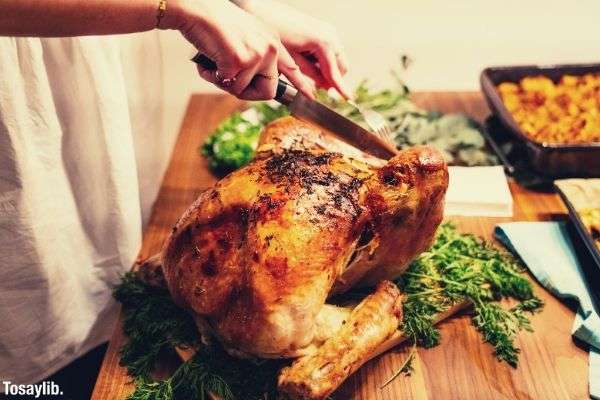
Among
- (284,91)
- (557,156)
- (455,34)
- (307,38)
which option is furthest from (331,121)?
(455,34)

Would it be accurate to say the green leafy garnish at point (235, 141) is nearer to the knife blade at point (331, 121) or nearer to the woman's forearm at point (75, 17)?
the knife blade at point (331, 121)

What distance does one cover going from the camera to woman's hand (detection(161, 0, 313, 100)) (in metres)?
1.03

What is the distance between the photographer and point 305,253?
1104 millimetres

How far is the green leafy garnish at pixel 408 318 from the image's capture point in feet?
3.89

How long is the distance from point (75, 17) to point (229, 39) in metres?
0.25

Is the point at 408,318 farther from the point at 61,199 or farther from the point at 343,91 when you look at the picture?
the point at 61,199

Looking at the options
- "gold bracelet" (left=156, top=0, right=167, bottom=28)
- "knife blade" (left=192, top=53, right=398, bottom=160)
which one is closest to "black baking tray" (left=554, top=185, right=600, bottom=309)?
"knife blade" (left=192, top=53, right=398, bottom=160)

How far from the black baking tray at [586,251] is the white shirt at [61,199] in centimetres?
114

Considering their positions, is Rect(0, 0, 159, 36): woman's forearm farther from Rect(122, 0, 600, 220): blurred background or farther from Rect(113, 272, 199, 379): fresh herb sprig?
Rect(122, 0, 600, 220): blurred background

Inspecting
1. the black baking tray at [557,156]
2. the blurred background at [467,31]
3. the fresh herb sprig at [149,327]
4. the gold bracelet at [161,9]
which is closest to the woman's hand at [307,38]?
Answer: the gold bracelet at [161,9]

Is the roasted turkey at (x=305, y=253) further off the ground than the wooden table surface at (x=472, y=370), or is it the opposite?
the roasted turkey at (x=305, y=253)

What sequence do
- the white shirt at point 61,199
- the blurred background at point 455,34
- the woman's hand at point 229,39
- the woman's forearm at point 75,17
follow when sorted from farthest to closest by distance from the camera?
the blurred background at point 455,34 < the white shirt at point 61,199 < the woman's hand at point 229,39 < the woman's forearm at point 75,17

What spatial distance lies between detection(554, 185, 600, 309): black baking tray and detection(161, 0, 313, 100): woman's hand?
0.84 meters

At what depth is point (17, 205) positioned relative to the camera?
4.31 ft
